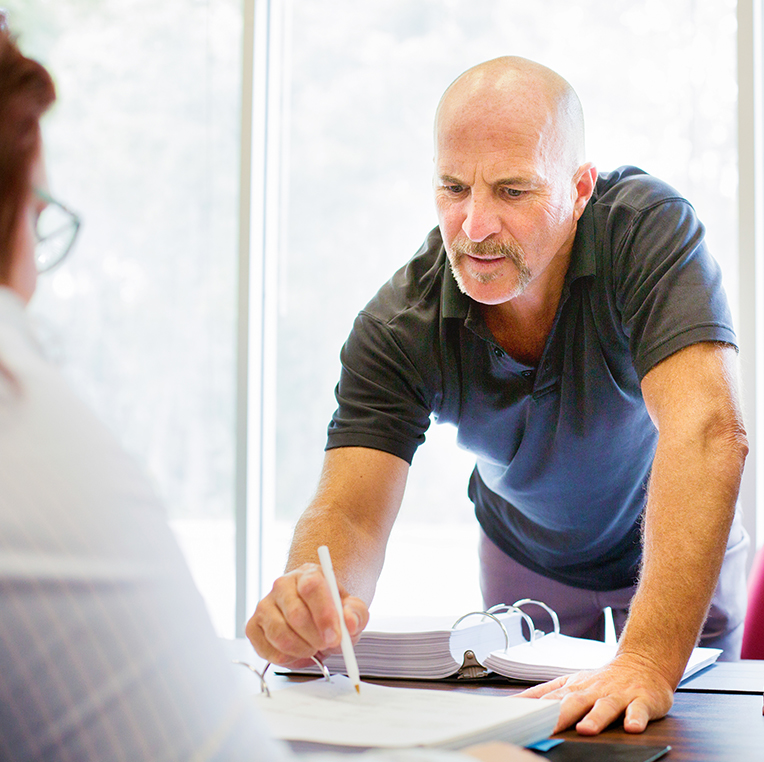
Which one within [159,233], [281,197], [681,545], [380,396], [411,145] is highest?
[411,145]

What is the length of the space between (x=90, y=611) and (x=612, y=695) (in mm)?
646

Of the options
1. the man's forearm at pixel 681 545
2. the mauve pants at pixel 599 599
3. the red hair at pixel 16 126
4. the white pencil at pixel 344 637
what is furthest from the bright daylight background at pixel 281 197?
the red hair at pixel 16 126

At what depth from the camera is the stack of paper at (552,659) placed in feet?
3.74

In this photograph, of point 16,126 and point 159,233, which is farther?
point 159,233

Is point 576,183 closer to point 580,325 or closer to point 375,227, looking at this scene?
point 580,325

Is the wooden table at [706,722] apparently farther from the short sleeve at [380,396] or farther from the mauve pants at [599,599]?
the mauve pants at [599,599]

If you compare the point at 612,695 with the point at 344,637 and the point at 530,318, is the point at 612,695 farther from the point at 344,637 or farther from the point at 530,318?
the point at 530,318

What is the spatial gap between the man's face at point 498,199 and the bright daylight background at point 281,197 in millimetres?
1211

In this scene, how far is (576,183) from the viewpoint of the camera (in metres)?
1.59

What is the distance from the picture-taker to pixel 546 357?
155cm

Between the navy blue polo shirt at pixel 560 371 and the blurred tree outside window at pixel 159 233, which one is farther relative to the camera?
the blurred tree outside window at pixel 159 233

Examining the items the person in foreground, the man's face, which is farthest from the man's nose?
the person in foreground

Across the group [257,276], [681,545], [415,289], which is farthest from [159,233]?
[681,545]

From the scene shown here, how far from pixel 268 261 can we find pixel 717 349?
188cm
